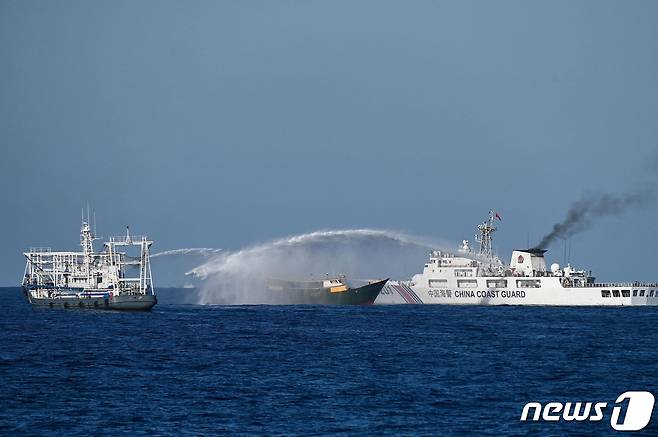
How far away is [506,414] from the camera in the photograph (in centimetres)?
4919

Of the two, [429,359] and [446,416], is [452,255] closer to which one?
[429,359]

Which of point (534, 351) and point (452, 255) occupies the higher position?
point (452, 255)

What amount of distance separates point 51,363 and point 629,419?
3978cm

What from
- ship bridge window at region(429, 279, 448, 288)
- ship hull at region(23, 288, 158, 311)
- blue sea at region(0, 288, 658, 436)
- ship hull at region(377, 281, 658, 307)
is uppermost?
ship bridge window at region(429, 279, 448, 288)

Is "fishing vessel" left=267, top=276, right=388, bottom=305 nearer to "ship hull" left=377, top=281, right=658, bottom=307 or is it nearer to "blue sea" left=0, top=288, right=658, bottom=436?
"ship hull" left=377, top=281, right=658, bottom=307

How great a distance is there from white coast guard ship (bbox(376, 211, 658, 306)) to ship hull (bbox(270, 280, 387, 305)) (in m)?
3.17

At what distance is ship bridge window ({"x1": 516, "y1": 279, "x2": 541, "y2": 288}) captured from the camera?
465 ft

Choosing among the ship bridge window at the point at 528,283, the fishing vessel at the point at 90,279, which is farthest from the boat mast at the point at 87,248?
the ship bridge window at the point at 528,283

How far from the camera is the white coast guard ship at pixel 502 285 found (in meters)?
140

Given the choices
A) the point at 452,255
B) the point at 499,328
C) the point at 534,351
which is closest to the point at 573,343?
the point at 534,351

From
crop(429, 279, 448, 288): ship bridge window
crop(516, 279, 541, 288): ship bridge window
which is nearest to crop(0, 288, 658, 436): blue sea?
crop(516, 279, 541, 288): ship bridge window

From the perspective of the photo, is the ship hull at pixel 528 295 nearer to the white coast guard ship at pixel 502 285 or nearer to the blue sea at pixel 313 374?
the white coast guard ship at pixel 502 285

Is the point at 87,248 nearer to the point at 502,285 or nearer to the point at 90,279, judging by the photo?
the point at 90,279

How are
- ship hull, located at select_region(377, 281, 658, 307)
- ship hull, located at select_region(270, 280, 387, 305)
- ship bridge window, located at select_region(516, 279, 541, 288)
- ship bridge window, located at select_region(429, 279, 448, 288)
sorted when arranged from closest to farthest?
ship hull, located at select_region(377, 281, 658, 307) → ship bridge window, located at select_region(516, 279, 541, 288) → ship hull, located at select_region(270, 280, 387, 305) → ship bridge window, located at select_region(429, 279, 448, 288)
